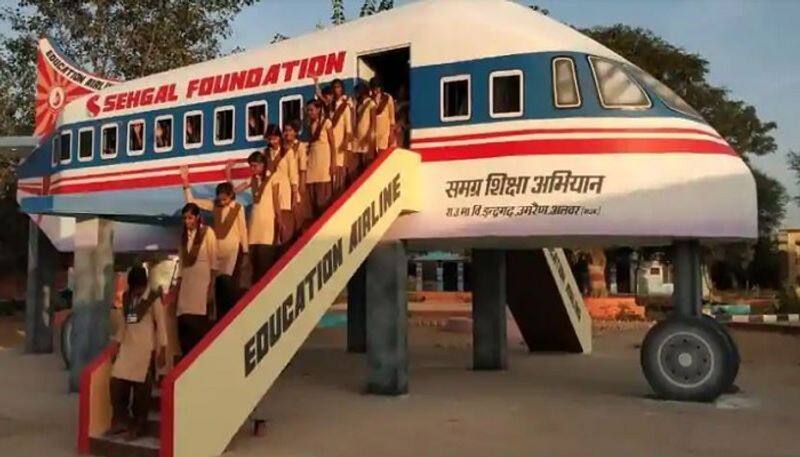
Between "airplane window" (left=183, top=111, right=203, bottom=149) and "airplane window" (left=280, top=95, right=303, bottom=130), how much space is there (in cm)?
219

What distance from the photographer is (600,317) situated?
35.9 metres

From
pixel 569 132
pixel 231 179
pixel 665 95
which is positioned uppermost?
pixel 665 95

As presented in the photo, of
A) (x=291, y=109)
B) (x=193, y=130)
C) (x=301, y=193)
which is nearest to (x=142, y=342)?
(x=301, y=193)

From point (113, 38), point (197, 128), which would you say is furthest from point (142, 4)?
point (197, 128)

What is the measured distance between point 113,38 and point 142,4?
1682 mm

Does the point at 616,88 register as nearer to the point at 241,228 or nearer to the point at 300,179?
the point at 300,179

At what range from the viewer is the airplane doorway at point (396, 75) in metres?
14.0

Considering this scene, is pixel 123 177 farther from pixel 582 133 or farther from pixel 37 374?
pixel 582 133

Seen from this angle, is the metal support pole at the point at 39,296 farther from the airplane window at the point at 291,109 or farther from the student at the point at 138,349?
the student at the point at 138,349

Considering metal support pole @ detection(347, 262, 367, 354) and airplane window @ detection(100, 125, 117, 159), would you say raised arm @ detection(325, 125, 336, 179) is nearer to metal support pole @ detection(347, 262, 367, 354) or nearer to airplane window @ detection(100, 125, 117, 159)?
airplane window @ detection(100, 125, 117, 159)

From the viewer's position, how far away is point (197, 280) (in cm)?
979

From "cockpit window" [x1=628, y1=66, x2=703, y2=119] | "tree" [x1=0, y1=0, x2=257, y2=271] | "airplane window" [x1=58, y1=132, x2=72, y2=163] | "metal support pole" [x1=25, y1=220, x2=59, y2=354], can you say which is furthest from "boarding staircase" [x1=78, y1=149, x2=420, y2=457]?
"tree" [x1=0, y1=0, x2=257, y2=271]

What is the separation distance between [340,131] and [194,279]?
4109mm

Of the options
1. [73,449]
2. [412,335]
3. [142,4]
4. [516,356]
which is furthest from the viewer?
[142,4]
